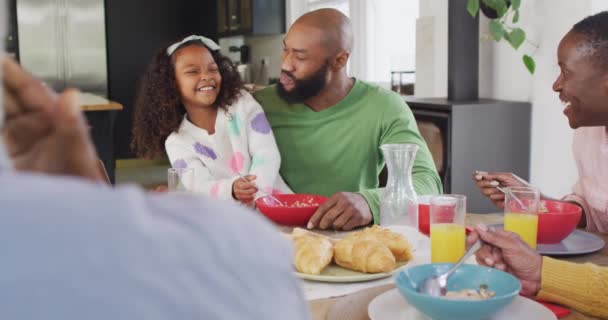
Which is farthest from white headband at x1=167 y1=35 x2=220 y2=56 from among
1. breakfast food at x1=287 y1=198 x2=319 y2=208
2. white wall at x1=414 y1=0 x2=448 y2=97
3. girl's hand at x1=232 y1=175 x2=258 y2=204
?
white wall at x1=414 y1=0 x2=448 y2=97

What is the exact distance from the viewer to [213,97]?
212 cm

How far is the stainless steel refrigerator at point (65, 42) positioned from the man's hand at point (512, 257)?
6.16m

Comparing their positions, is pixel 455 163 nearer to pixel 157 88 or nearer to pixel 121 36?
pixel 157 88

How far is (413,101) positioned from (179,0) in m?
4.36

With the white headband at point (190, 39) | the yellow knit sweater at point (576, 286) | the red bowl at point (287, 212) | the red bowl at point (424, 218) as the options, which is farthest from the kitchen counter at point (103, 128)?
the yellow knit sweater at point (576, 286)

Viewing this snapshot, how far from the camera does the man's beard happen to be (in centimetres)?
225

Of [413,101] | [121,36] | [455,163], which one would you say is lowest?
[455,163]

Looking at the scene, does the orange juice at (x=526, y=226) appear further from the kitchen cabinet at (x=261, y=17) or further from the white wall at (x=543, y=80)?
the kitchen cabinet at (x=261, y=17)

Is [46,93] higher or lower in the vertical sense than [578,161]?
higher

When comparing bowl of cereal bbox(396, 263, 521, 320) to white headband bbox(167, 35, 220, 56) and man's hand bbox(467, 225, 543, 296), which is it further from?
white headband bbox(167, 35, 220, 56)

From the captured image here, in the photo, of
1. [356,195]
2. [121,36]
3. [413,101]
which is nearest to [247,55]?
[121,36]

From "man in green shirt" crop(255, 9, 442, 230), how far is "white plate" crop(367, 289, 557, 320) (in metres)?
1.15

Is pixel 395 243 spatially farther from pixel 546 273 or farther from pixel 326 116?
pixel 326 116

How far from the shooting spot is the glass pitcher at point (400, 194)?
1.58 m
